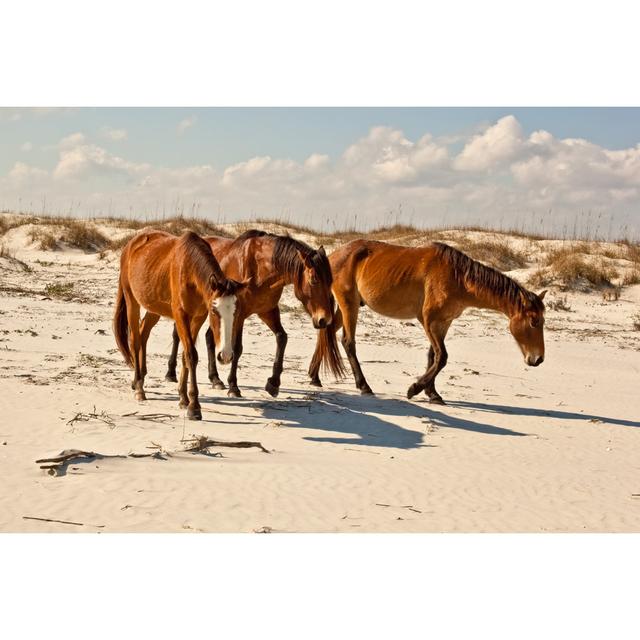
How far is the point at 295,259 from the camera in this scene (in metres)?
8.84

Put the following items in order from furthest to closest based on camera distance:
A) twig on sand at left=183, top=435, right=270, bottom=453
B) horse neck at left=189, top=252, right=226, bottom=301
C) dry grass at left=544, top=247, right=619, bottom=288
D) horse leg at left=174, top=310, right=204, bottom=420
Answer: dry grass at left=544, top=247, right=619, bottom=288, horse leg at left=174, top=310, right=204, bottom=420, horse neck at left=189, top=252, right=226, bottom=301, twig on sand at left=183, top=435, right=270, bottom=453

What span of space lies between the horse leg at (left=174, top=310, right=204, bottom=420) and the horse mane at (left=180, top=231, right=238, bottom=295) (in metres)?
0.57

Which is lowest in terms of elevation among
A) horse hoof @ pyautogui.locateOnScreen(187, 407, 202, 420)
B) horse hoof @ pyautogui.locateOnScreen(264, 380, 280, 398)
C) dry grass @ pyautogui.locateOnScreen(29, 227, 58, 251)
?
horse hoof @ pyautogui.locateOnScreen(187, 407, 202, 420)

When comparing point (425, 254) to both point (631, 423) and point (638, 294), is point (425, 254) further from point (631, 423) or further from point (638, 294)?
point (638, 294)

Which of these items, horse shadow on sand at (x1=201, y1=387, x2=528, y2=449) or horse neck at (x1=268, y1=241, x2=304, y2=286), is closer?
horse shadow on sand at (x1=201, y1=387, x2=528, y2=449)

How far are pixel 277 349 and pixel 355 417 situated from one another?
1.49m

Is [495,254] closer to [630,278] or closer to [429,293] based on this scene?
[630,278]

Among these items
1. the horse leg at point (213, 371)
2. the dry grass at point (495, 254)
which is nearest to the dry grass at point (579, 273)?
the dry grass at point (495, 254)

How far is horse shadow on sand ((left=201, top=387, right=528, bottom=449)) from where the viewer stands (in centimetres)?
775

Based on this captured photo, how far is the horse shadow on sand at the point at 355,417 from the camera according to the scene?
7750 millimetres

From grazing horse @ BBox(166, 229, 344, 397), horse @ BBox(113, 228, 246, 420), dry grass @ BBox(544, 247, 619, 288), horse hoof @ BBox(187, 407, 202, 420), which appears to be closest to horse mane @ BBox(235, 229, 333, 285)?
grazing horse @ BBox(166, 229, 344, 397)

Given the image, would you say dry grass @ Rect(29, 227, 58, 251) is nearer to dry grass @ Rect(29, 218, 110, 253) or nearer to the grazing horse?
dry grass @ Rect(29, 218, 110, 253)

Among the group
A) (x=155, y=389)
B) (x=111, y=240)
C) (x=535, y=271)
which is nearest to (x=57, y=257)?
(x=111, y=240)

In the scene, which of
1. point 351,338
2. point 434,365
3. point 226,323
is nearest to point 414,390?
point 434,365
